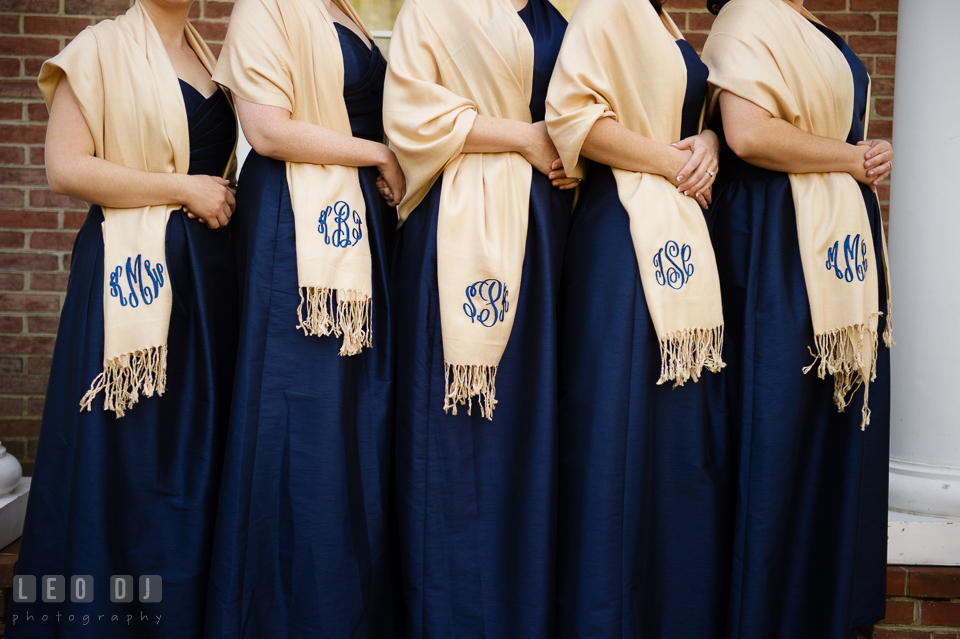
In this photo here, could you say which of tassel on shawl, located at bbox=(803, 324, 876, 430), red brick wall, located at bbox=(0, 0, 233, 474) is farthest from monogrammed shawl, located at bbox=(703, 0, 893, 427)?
red brick wall, located at bbox=(0, 0, 233, 474)

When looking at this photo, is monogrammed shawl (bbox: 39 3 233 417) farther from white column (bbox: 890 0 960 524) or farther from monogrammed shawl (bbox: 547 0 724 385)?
white column (bbox: 890 0 960 524)

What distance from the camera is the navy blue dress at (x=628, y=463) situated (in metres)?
1.55

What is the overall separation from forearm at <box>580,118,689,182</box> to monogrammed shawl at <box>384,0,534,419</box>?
175 millimetres

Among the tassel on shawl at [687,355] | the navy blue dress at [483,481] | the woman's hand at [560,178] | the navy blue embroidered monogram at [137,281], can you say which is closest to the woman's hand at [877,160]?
the tassel on shawl at [687,355]

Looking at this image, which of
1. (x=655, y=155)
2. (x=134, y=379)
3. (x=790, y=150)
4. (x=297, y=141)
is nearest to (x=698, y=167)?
(x=655, y=155)

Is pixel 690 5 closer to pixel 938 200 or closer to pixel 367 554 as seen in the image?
pixel 938 200

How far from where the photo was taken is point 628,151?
62.2 inches

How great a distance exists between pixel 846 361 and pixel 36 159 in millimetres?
2897

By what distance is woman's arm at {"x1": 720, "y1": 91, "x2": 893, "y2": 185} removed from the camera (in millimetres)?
1615

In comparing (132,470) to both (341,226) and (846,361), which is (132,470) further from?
(846,361)

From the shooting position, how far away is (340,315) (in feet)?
5.06

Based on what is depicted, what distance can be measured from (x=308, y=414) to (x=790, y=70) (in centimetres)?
138

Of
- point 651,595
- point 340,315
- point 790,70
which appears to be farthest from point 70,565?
point 790,70

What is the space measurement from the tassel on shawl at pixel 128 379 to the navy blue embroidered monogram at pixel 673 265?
44.4 inches
